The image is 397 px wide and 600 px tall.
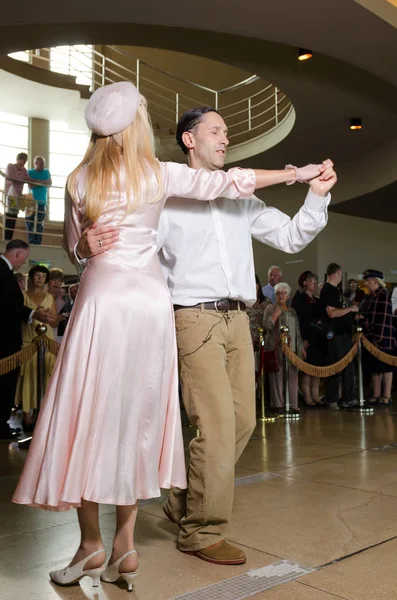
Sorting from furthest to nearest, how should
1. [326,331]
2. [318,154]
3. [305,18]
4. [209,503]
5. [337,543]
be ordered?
[318,154]
[326,331]
[305,18]
[337,543]
[209,503]

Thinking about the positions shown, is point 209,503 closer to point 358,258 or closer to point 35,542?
point 35,542

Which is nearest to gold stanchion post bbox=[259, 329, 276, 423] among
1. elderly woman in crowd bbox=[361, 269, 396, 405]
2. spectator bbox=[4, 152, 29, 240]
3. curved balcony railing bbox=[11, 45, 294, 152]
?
elderly woman in crowd bbox=[361, 269, 396, 405]

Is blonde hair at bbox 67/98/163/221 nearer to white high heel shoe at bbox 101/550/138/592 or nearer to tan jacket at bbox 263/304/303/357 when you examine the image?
white high heel shoe at bbox 101/550/138/592

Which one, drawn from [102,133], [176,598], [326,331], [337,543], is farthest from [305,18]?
[176,598]

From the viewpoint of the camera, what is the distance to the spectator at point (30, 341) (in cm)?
625

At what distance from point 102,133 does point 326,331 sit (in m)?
6.01

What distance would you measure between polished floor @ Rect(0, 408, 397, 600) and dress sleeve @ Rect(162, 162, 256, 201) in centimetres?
144

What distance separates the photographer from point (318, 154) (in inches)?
467

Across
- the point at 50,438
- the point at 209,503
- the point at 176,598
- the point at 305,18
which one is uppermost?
the point at 305,18

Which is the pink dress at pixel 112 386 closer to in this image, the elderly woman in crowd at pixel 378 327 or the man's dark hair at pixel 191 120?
the man's dark hair at pixel 191 120

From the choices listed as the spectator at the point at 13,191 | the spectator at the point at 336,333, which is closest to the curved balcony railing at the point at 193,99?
the spectator at the point at 13,191

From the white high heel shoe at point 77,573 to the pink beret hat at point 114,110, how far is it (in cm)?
152

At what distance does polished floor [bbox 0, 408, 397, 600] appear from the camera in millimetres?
2363

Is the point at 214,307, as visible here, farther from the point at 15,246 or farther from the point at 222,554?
the point at 15,246
